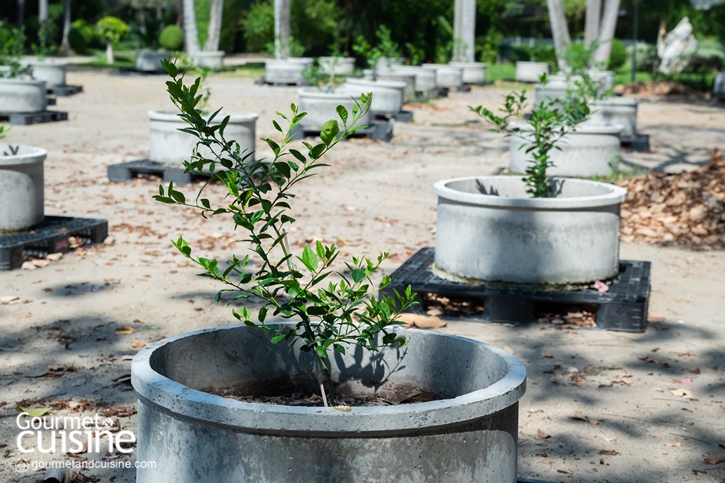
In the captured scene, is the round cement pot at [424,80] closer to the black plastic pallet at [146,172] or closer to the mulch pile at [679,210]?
the black plastic pallet at [146,172]

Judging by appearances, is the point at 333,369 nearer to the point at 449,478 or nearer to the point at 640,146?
the point at 449,478

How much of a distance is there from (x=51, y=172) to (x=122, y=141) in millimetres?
2841

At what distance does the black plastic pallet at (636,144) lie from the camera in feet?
46.2

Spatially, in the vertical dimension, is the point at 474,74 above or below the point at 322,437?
above

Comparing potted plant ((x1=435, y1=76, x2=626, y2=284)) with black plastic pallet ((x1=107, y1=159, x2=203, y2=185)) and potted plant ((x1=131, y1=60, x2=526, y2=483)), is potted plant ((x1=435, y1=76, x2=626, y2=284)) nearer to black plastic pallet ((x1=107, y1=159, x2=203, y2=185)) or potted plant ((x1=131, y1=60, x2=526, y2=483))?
potted plant ((x1=131, y1=60, x2=526, y2=483))

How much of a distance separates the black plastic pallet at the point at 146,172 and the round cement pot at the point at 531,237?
4.97 m

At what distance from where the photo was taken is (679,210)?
8.52 meters

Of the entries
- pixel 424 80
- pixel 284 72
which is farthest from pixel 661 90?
pixel 284 72

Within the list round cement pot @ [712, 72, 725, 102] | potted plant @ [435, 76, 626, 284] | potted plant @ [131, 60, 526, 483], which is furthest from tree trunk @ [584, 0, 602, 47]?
potted plant @ [131, 60, 526, 483]

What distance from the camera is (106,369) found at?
179 inches

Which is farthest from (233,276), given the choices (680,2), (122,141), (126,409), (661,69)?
(680,2)

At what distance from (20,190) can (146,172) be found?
3.62 meters

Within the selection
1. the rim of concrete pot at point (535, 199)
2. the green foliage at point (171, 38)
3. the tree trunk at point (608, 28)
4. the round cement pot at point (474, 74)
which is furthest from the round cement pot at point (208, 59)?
the rim of concrete pot at point (535, 199)

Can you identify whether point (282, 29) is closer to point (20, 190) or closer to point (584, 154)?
point (584, 154)
